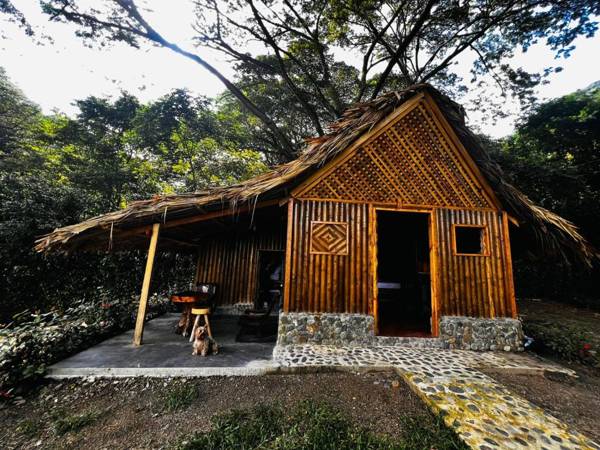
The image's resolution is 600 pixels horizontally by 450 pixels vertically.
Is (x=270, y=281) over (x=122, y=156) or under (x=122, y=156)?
under

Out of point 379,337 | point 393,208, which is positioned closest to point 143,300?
point 379,337

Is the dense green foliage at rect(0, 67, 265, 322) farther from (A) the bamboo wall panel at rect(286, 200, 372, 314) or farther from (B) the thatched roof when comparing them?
(A) the bamboo wall panel at rect(286, 200, 372, 314)

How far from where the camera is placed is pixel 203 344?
3756mm

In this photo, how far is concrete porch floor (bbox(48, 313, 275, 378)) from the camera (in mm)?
3170

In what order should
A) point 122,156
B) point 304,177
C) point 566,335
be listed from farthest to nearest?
point 122,156, point 566,335, point 304,177

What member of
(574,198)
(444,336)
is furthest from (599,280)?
(444,336)

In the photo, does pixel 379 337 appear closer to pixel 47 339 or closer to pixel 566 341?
pixel 566 341

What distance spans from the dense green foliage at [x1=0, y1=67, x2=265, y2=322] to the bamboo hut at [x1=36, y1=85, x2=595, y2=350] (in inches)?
196

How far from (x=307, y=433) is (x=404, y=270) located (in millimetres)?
6687

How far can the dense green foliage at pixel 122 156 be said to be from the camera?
8.26 metres

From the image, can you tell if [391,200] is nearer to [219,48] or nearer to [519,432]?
[519,432]

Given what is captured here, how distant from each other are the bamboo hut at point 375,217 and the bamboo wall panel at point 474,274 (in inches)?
0.8

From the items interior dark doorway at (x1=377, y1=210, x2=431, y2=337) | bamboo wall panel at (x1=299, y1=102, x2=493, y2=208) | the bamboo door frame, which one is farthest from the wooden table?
interior dark doorway at (x1=377, y1=210, x2=431, y2=337)

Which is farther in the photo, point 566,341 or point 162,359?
point 566,341
